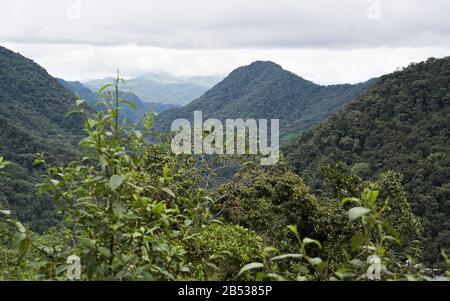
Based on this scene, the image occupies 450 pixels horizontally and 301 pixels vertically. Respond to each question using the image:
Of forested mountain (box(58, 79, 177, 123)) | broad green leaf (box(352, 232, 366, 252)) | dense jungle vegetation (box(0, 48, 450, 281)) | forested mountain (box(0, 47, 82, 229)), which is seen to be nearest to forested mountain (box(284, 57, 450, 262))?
dense jungle vegetation (box(0, 48, 450, 281))

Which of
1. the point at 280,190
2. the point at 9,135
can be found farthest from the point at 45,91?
the point at 280,190

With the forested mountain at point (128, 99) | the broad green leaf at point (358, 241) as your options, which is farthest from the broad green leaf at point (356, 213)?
the forested mountain at point (128, 99)

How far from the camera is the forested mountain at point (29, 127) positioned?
32.9 m

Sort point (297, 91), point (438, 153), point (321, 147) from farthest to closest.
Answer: point (297, 91), point (321, 147), point (438, 153)

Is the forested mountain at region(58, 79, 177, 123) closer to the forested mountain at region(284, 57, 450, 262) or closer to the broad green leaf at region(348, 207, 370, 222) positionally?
the broad green leaf at region(348, 207, 370, 222)

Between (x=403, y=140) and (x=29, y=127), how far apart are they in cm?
3947

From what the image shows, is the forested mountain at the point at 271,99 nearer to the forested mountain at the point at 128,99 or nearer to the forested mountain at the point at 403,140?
the forested mountain at the point at 128,99

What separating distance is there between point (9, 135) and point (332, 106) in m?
59.7

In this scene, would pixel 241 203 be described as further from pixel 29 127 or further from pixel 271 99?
pixel 271 99

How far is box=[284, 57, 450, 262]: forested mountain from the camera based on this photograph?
2917cm

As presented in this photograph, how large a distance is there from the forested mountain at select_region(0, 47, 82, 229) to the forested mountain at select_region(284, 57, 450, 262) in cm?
1722

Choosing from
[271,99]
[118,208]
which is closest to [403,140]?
[118,208]

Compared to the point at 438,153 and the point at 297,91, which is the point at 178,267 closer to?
the point at 438,153
